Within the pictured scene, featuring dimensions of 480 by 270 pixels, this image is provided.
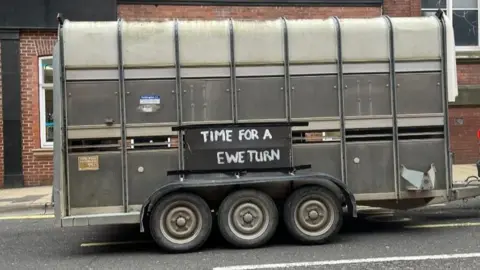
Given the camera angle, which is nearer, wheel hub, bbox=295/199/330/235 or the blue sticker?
the blue sticker

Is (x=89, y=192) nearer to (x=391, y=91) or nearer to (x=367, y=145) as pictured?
(x=367, y=145)

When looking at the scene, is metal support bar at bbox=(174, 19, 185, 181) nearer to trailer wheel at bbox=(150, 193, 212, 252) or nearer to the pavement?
trailer wheel at bbox=(150, 193, 212, 252)

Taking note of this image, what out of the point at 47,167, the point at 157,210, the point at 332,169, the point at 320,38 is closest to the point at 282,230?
the point at 332,169

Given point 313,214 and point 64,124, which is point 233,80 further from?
point 64,124

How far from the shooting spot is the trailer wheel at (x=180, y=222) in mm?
6738

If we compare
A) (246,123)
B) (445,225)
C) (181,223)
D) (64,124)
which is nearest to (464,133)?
(445,225)

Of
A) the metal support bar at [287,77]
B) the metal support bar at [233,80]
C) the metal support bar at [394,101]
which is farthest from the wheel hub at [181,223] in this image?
the metal support bar at [394,101]

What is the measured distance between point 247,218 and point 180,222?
2.81 feet

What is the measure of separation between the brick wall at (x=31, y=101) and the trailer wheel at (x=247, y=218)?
786cm

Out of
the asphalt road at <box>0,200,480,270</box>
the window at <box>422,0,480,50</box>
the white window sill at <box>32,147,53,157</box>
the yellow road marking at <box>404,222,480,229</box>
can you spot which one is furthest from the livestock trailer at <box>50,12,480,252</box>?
the window at <box>422,0,480,50</box>

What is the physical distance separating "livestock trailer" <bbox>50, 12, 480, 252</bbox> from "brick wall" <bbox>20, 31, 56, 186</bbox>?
6.89 meters

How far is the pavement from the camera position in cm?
1071

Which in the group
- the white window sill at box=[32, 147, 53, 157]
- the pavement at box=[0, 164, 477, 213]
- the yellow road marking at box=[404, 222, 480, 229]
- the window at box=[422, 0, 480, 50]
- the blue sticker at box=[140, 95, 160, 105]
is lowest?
the yellow road marking at box=[404, 222, 480, 229]

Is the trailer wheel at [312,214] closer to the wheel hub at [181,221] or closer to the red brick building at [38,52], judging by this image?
the wheel hub at [181,221]
